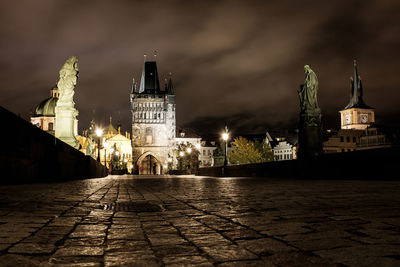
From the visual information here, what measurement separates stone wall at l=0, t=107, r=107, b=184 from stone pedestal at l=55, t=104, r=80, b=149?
8.64ft

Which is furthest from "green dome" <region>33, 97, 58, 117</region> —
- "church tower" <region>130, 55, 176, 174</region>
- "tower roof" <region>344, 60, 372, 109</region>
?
"tower roof" <region>344, 60, 372, 109</region>

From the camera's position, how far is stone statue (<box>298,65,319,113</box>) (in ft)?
52.6

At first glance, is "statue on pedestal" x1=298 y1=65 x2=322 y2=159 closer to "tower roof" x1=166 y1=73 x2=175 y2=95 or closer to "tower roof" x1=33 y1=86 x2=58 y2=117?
"tower roof" x1=33 y1=86 x2=58 y2=117

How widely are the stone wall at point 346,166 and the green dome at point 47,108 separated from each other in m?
76.7

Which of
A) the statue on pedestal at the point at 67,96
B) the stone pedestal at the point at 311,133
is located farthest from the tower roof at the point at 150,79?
the stone pedestal at the point at 311,133

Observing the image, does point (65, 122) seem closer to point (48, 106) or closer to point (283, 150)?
point (48, 106)

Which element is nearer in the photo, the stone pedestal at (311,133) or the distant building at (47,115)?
the stone pedestal at (311,133)

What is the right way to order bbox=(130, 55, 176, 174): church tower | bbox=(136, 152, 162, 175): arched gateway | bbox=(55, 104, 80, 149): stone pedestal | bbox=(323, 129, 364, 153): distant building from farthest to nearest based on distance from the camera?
bbox=(136, 152, 162, 175): arched gateway
bbox=(130, 55, 176, 174): church tower
bbox=(323, 129, 364, 153): distant building
bbox=(55, 104, 80, 149): stone pedestal

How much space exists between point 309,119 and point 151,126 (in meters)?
82.4

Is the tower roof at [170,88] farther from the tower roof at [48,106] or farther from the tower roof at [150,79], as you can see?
the tower roof at [48,106]

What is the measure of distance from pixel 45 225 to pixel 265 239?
1.83 meters

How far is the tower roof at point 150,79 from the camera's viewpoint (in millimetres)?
99750

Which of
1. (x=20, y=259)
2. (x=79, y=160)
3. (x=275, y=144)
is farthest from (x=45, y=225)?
(x=275, y=144)

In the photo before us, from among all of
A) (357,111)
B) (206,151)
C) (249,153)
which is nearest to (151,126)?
(206,151)
